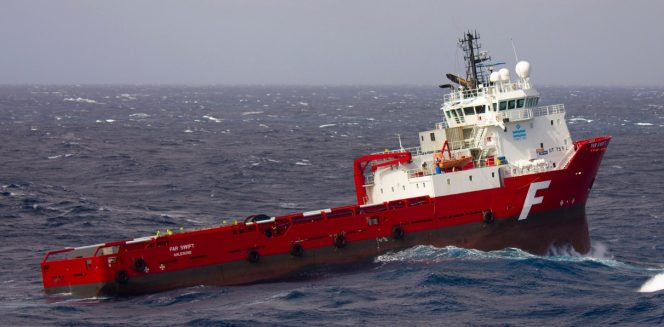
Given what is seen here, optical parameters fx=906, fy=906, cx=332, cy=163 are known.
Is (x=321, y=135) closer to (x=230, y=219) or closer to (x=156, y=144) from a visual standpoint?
(x=156, y=144)

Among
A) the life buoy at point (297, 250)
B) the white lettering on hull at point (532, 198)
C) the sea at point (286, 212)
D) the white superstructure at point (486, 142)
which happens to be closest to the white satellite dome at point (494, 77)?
the white superstructure at point (486, 142)

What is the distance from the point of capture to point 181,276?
110 ft

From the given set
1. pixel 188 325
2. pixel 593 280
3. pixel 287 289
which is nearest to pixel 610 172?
pixel 593 280

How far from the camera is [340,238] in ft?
115

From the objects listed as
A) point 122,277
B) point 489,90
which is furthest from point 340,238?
point 489,90

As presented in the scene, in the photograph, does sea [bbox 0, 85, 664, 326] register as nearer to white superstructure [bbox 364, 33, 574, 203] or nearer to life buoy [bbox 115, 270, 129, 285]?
life buoy [bbox 115, 270, 129, 285]

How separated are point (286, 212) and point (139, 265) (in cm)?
1688

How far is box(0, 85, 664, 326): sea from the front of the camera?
1141 inches

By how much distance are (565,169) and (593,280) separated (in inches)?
227

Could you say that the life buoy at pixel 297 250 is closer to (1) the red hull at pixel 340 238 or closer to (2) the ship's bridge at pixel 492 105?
(1) the red hull at pixel 340 238

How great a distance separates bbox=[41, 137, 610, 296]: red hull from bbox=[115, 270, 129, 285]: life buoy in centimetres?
4

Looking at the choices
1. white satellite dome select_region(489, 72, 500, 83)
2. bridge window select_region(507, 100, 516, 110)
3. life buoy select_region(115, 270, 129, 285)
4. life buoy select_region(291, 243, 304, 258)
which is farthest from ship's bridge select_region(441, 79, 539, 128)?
life buoy select_region(115, 270, 129, 285)

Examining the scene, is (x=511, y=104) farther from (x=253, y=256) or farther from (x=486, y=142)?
(x=253, y=256)

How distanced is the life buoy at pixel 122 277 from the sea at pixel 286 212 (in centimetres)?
67
